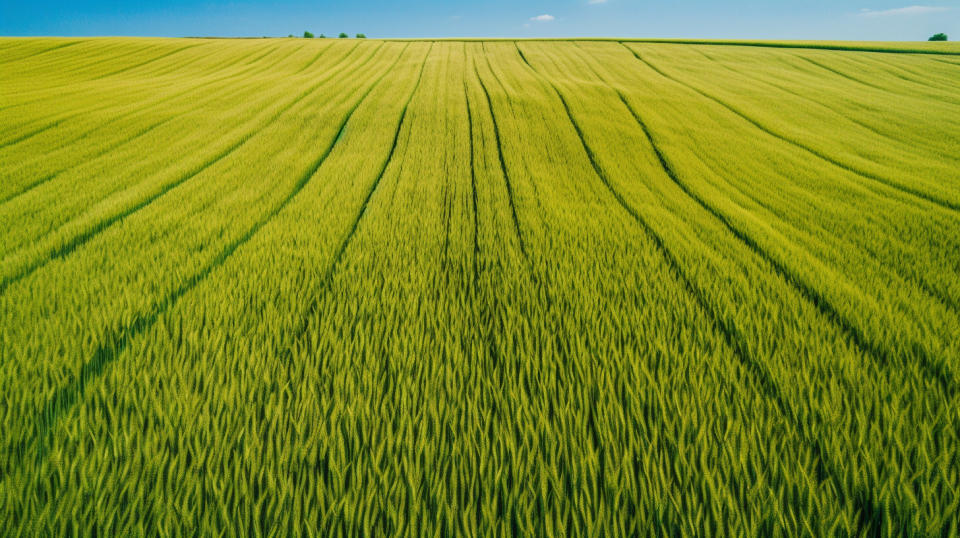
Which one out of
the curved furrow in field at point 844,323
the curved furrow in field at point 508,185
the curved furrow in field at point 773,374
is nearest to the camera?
the curved furrow in field at point 773,374

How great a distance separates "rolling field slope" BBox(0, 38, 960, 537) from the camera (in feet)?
3.68

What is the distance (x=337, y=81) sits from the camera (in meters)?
12.7

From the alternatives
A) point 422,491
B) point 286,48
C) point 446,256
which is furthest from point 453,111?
point 286,48

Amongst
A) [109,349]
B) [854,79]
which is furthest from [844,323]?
[854,79]

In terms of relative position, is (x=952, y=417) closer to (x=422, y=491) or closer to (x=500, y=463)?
(x=500, y=463)

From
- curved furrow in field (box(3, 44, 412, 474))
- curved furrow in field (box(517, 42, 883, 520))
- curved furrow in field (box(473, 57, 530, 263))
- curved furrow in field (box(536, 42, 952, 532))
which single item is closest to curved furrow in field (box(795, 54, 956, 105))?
curved furrow in field (box(473, 57, 530, 263))

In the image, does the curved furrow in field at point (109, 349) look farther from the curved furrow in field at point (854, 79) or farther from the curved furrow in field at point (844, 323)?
the curved furrow in field at point (854, 79)

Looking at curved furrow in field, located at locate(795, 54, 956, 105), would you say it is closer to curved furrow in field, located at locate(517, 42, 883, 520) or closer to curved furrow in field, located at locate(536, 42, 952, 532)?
curved furrow in field, located at locate(536, 42, 952, 532)

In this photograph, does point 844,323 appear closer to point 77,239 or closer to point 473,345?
point 473,345

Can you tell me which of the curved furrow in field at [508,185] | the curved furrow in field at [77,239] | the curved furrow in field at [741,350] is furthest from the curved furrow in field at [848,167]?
the curved furrow in field at [77,239]

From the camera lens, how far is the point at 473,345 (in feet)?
6.14

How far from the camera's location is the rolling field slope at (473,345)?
1.12m

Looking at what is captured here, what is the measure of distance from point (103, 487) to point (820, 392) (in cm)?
267

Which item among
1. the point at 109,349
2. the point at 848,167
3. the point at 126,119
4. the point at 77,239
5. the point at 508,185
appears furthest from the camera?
the point at 126,119
